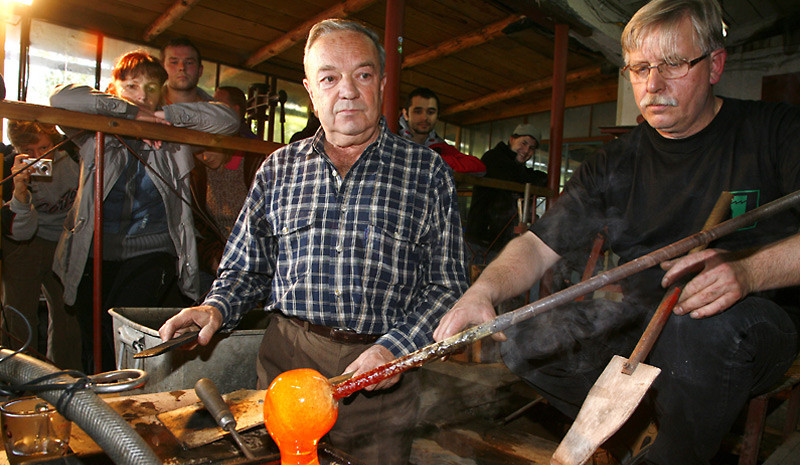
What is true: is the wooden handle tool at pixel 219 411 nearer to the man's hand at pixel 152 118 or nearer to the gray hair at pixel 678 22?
the man's hand at pixel 152 118

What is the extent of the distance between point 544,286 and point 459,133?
8.05 m

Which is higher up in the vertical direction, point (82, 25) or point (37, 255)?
point (82, 25)

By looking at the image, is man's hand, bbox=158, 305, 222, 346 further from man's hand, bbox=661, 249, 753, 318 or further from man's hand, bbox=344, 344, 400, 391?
man's hand, bbox=661, 249, 753, 318

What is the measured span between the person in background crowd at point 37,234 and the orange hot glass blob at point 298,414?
9.68ft

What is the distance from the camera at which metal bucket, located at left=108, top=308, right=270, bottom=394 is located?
251 centimetres

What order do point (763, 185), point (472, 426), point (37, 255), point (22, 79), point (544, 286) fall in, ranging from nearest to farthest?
point (763, 185) → point (472, 426) → point (37, 255) → point (544, 286) → point (22, 79)

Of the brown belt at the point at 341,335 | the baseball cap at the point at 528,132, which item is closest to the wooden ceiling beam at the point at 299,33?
the baseball cap at the point at 528,132

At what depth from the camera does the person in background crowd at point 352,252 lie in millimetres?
2186

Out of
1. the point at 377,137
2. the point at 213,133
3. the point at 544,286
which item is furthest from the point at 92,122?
the point at 544,286

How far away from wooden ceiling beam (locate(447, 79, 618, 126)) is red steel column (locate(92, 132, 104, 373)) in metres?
9.43

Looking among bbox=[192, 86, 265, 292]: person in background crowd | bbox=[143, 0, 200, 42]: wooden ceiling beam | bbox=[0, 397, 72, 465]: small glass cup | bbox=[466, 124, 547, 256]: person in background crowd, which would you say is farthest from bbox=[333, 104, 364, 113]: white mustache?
bbox=[143, 0, 200, 42]: wooden ceiling beam

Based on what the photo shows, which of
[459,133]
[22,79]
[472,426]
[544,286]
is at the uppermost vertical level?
[459,133]

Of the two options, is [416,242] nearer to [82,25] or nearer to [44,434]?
[44,434]

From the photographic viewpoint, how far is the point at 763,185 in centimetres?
201
